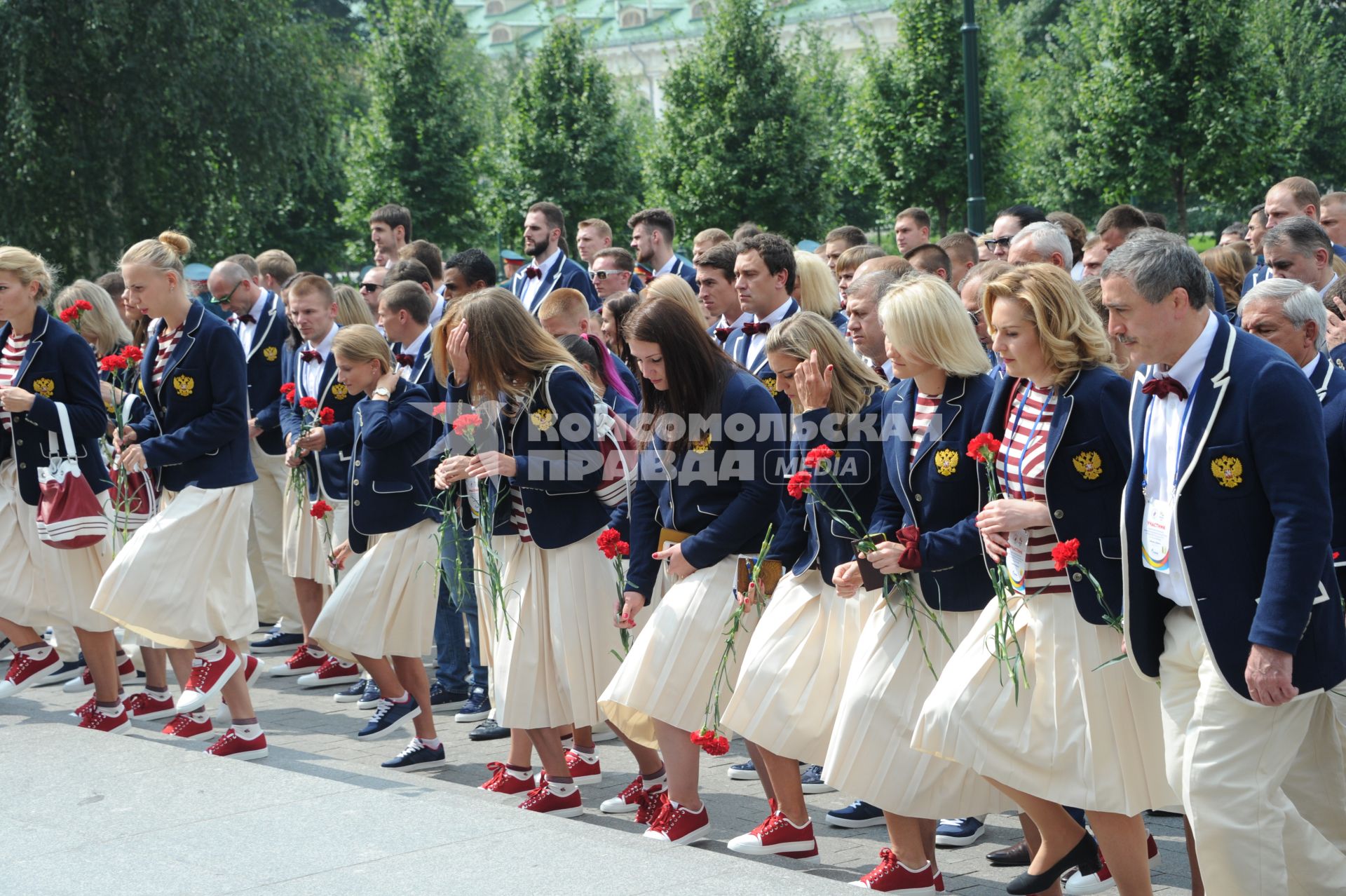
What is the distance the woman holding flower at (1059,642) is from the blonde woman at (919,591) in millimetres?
298

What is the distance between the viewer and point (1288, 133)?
88.2 feet

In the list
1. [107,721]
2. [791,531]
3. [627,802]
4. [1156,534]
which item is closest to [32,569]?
[107,721]

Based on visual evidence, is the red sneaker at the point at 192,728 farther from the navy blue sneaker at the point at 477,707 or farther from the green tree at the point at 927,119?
the green tree at the point at 927,119

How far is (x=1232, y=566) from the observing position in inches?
157

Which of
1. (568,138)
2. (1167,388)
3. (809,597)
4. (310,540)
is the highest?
(568,138)

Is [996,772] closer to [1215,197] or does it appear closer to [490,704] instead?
[490,704]

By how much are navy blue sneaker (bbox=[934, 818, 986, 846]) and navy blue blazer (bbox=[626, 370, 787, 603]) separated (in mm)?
1232

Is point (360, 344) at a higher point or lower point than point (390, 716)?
higher

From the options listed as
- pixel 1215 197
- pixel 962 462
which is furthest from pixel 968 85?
pixel 962 462

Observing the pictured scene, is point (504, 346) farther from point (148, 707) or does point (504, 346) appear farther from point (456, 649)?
point (148, 707)

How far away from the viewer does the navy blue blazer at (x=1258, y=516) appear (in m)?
3.84

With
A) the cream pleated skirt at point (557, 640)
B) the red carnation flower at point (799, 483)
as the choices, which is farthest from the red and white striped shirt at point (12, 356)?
the red carnation flower at point (799, 483)

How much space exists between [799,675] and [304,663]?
15.6ft

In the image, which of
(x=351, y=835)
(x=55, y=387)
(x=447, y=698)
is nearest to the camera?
(x=351, y=835)
